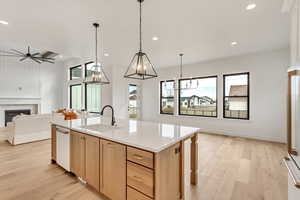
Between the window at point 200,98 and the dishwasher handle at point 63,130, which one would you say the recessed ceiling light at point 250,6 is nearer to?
the window at point 200,98

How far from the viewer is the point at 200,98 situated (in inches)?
232

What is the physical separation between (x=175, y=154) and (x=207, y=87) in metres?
4.73

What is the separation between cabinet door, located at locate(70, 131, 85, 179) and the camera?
2.07 m

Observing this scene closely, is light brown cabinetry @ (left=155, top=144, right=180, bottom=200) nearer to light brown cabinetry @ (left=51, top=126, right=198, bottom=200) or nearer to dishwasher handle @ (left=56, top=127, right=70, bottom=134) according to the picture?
light brown cabinetry @ (left=51, top=126, right=198, bottom=200)

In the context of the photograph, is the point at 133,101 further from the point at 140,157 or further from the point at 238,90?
the point at 140,157

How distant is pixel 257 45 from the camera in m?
3.95

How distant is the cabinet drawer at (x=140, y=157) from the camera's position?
134 centimetres

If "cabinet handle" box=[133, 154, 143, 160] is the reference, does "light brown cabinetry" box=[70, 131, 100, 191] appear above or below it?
below

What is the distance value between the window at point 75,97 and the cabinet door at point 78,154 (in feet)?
19.7

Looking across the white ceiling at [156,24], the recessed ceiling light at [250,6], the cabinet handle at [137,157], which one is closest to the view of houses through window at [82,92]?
the white ceiling at [156,24]

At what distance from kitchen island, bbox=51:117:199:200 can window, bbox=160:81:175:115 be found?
457 cm

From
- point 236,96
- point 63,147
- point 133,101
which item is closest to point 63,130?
point 63,147

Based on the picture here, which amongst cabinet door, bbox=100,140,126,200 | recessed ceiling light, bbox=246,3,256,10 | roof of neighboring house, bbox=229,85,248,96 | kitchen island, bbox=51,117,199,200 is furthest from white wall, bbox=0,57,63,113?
recessed ceiling light, bbox=246,3,256,10

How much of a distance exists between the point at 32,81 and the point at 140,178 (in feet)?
28.6
